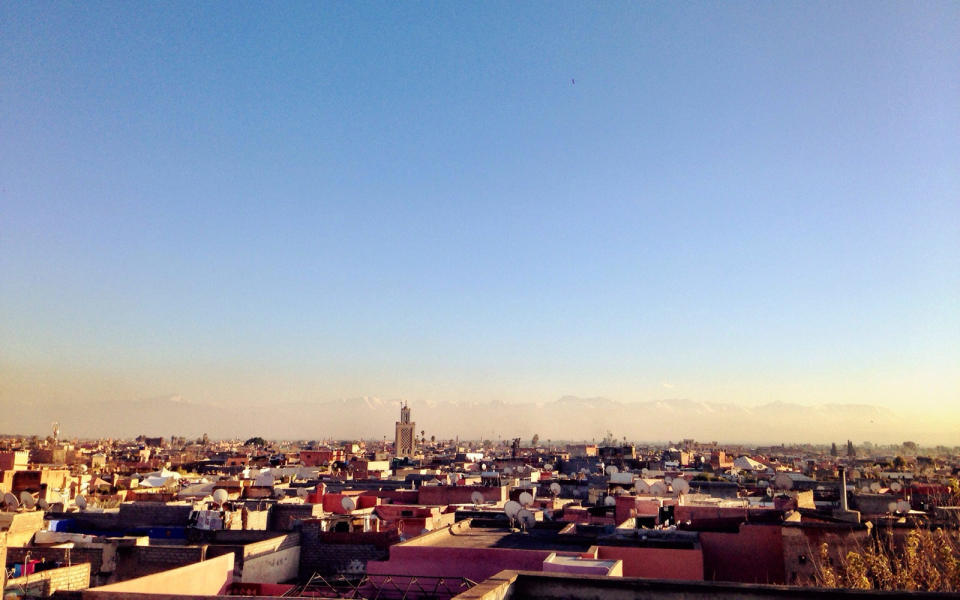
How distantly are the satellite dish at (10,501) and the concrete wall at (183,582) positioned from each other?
13.5m

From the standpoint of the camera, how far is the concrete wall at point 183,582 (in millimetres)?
8414

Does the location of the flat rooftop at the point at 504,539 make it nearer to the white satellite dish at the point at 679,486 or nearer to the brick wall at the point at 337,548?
the brick wall at the point at 337,548

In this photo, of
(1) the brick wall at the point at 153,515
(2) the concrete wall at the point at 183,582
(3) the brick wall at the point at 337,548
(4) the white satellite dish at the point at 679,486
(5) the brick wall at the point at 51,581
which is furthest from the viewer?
(4) the white satellite dish at the point at 679,486

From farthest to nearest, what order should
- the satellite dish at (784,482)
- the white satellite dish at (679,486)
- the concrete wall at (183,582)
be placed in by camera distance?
the satellite dish at (784,482) → the white satellite dish at (679,486) → the concrete wall at (183,582)

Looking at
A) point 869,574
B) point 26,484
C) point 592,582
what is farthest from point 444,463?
point 592,582

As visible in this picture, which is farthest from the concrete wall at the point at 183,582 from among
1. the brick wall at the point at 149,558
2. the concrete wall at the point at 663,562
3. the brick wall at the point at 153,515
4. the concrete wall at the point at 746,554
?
the concrete wall at the point at 746,554

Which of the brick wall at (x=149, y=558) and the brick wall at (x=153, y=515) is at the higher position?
the brick wall at (x=149, y=558)

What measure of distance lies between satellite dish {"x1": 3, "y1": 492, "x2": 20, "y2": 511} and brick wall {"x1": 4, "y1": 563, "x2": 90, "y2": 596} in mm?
11905

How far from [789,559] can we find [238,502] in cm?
1792

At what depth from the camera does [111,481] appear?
119ft

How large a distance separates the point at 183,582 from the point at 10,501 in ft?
52.0

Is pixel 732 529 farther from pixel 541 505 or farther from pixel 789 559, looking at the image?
pixel 541 505

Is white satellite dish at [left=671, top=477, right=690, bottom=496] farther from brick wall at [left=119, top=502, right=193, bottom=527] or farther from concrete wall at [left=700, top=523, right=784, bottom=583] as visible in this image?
brick wall at [left=119, top=502, right=193, bottom=527]

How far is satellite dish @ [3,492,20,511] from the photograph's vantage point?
75.1 ft
